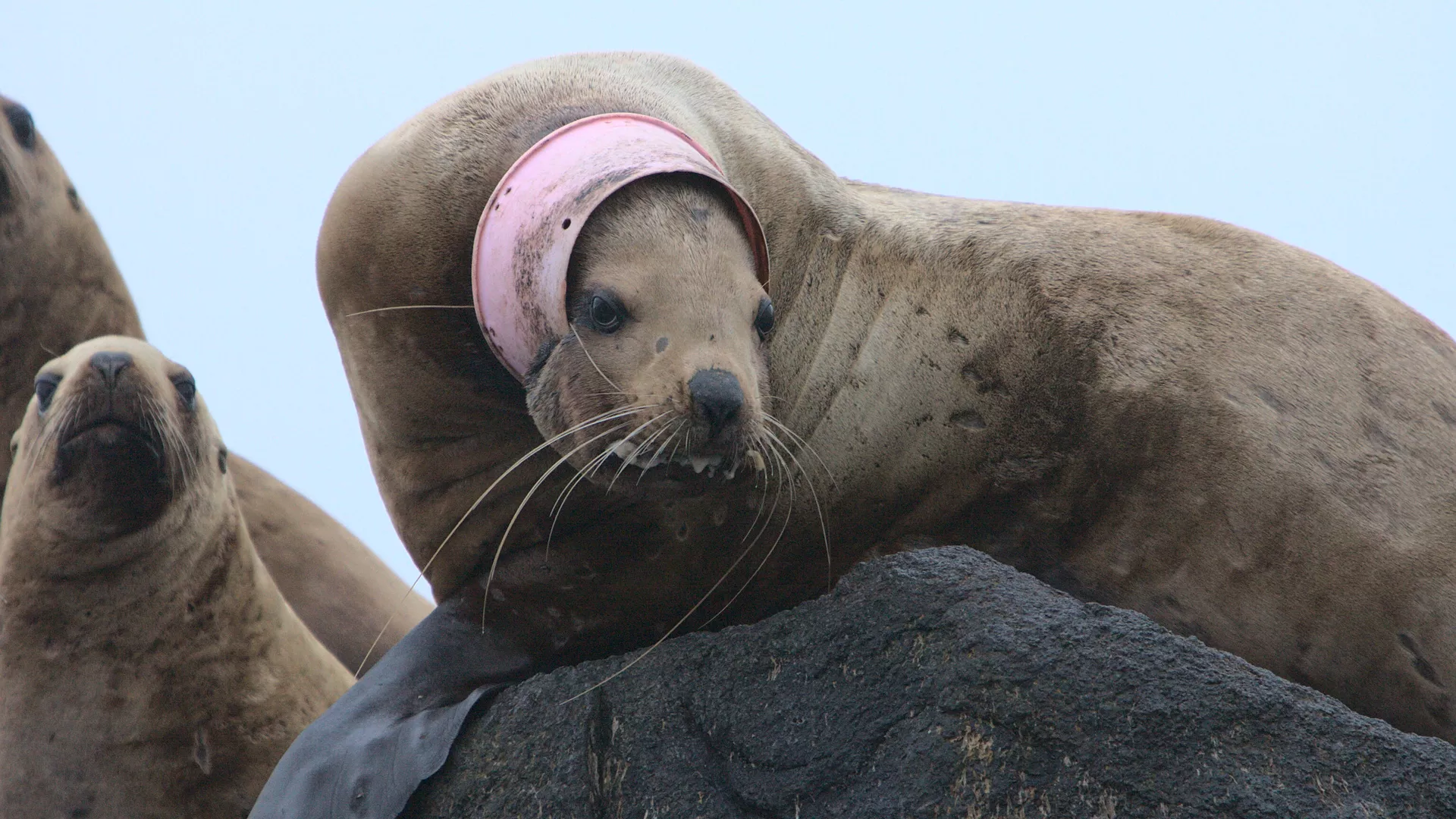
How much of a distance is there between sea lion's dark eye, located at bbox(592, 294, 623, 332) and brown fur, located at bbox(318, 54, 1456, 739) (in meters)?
0.50

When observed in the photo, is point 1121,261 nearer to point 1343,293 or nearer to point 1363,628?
point 1343,293

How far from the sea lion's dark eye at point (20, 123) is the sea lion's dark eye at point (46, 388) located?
5.79 ft

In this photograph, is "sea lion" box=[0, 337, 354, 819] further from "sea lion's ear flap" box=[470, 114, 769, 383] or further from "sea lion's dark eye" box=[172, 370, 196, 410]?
"sea lion's ear flap" box=[470, 114, 769, 383]

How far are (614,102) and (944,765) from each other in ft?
5.03

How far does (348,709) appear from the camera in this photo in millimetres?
3031

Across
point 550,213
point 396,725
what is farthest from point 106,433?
point 550,213

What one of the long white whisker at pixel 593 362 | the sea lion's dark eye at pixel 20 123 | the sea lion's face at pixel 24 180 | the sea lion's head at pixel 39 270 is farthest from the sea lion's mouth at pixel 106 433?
the sea lion's dark eye at pixel 20 123

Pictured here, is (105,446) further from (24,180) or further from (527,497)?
(24,180)

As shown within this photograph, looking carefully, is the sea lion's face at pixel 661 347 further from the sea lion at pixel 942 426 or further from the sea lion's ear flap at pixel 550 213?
the sea lion at pixel 942 426

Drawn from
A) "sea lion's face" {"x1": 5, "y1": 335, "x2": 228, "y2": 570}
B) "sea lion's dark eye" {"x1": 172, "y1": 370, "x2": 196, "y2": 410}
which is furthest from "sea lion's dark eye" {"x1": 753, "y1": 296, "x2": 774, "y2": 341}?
"sea lion's dark eye" {"x1": 172, "y1": 370, "x2": 196, "y2": 410}

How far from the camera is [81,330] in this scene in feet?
17.6

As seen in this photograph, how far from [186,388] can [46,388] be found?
13.7 inches

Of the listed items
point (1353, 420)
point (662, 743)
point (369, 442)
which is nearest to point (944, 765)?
point (662, 743)

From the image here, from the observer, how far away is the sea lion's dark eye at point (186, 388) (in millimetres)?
4055
